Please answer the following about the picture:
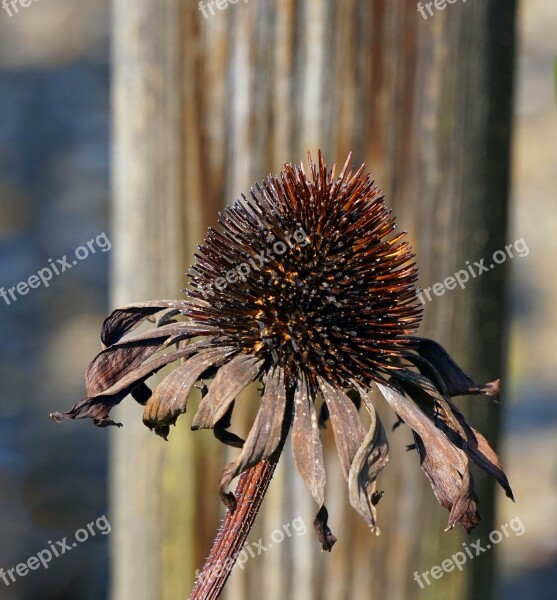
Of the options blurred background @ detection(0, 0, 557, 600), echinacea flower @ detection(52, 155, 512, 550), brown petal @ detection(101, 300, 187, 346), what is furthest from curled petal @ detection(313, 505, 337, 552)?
blurred background @ detection(0, 0, 557, 600)

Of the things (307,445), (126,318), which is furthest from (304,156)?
(307,445)

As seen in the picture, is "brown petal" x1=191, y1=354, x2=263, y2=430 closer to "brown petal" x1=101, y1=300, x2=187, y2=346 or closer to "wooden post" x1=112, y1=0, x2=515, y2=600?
"brown petal" x1=101, y1=300, x2=187, y2=346

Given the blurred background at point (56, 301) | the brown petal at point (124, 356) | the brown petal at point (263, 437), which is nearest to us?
the brown petal at point (263, 437)

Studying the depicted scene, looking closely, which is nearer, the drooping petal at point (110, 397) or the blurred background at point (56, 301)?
the drooping petal at point (110, 397)

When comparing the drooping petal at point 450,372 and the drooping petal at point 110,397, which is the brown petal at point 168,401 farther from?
the drooping petal at point 450,372

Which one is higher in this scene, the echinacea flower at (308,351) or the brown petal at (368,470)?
the echinacea flower at (308,351)

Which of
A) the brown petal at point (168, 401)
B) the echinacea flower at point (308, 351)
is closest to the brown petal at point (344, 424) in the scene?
the echinacea flower at point (308, 351)
